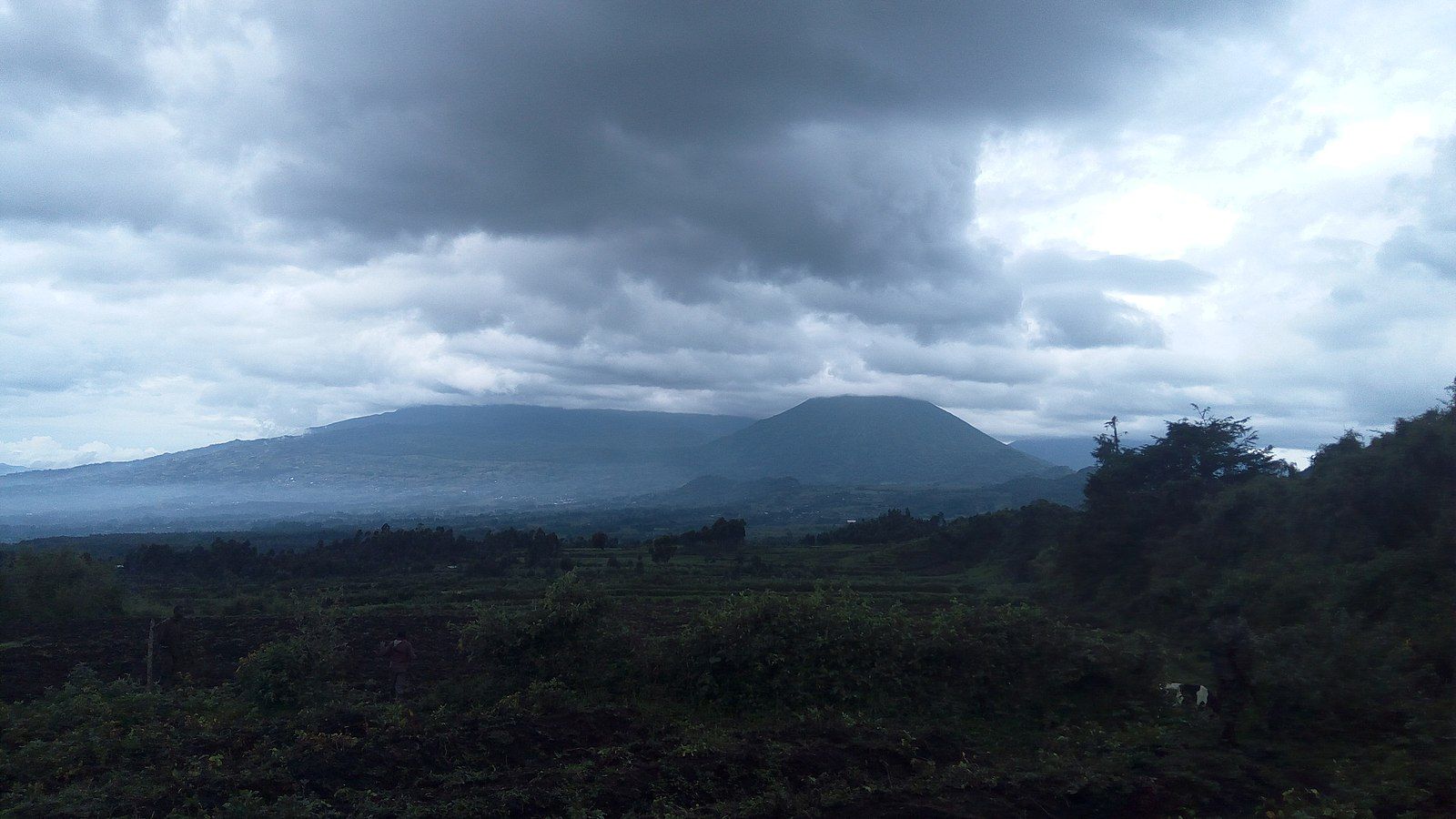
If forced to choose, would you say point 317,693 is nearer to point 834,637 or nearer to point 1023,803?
point 834,637

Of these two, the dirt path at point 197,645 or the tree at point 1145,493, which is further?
the tree at point 1145,493

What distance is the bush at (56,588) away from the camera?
2978 centimetres

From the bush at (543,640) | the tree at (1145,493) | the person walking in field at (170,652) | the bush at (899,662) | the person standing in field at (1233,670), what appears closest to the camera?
the person standing in field at (1233,670)

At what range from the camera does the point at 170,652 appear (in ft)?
55.5

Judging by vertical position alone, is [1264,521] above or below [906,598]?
above

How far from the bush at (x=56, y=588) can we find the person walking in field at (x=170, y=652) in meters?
15.9

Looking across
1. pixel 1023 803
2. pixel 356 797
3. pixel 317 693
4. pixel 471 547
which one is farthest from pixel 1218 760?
pixel 471 547

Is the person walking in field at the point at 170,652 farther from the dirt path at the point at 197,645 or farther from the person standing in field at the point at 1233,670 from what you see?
the person standing in field at the point at 1233,670

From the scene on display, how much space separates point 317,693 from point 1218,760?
1261 centimetres

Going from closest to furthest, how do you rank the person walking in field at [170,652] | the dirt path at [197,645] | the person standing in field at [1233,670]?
the person standing in field at [1233,670] → the person walking in field at [170,652] → the dirt path at [197,645]

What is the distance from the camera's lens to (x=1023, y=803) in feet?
27.6

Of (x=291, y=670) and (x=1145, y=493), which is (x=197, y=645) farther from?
(x=1145, y=493)

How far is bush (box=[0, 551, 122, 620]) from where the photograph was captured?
29781 mm

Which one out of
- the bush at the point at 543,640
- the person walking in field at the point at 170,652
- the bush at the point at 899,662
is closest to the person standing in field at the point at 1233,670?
the bush at the point at 899,662
